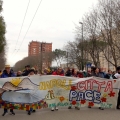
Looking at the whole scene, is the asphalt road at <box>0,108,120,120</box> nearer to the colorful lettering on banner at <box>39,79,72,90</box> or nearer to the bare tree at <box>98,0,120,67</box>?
the colorful lettering on banner at <box>39,79,72,90</box>

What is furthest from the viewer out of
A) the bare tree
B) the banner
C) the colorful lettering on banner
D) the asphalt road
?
the bare tree

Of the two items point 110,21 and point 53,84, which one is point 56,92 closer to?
point 53,84

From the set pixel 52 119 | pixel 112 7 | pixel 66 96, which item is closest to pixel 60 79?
pixel 66 96

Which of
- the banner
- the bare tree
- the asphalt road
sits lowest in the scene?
the asphalt road

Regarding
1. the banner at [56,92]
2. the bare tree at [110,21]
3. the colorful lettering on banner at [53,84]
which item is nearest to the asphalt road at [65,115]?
the banner at [56,92]

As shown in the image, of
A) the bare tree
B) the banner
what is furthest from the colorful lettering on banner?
the bare tree

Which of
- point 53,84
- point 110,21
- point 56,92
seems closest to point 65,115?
point 56,92

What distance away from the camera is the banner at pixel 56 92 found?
Answer: 29.3 feet

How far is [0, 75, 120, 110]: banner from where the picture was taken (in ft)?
29.3

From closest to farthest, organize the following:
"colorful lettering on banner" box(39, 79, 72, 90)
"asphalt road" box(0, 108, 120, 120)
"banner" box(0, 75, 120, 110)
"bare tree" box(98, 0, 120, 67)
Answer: "asphalt road" box(0, 108, 120, 120) → "banner" box(0, 75, 120, 110) → "colorful lettering on banner" box(39, 79, 72, 90) → "bare tree" box(98, 0, 120, 67)

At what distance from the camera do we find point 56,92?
9938 mm

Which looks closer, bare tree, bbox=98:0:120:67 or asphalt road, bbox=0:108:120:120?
asphalt road, bbox=0:108:120:120

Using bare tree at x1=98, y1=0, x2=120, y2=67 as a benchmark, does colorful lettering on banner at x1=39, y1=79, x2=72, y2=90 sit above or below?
below

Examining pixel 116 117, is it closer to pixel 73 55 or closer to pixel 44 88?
pixel 44 88
